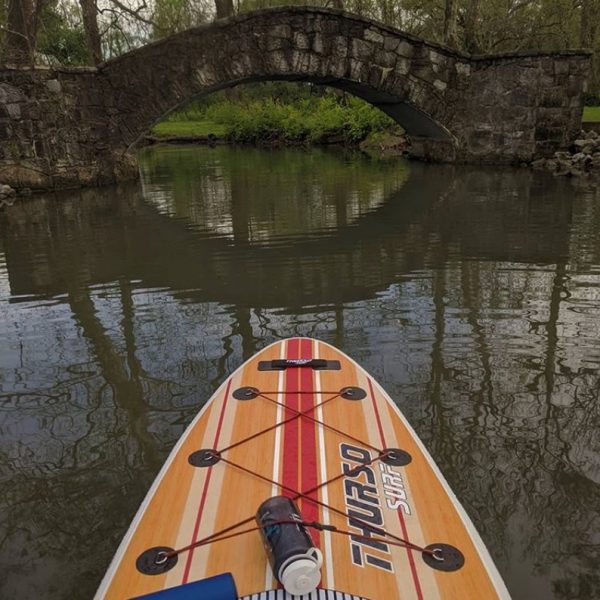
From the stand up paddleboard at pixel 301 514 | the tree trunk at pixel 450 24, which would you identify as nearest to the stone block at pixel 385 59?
the tree trunk at pixel 450 24

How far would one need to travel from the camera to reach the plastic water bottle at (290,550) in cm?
190

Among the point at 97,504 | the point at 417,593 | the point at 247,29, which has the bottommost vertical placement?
the point at 97,504

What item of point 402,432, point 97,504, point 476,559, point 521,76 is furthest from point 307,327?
point 521,76

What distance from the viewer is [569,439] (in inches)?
131

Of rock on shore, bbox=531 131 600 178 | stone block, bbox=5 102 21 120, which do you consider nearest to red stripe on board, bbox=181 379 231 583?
stone block, bbox=5 102 21 120

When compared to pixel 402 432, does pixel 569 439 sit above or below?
below

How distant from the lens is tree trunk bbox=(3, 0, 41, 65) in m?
12.0

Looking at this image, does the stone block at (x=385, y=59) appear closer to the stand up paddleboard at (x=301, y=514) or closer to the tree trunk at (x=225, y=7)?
the tree trunk at (x=225, y=7)

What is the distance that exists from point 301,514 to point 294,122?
2562cm

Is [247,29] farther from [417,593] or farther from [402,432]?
[417,593]

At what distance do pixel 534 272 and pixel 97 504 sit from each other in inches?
195

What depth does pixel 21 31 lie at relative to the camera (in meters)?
12.9

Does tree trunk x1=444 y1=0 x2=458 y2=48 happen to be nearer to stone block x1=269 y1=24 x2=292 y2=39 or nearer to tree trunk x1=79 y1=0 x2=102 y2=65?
stone block x1=269 y1=24 x2=292 y2=39

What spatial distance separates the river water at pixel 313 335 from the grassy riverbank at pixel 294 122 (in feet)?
46.3
